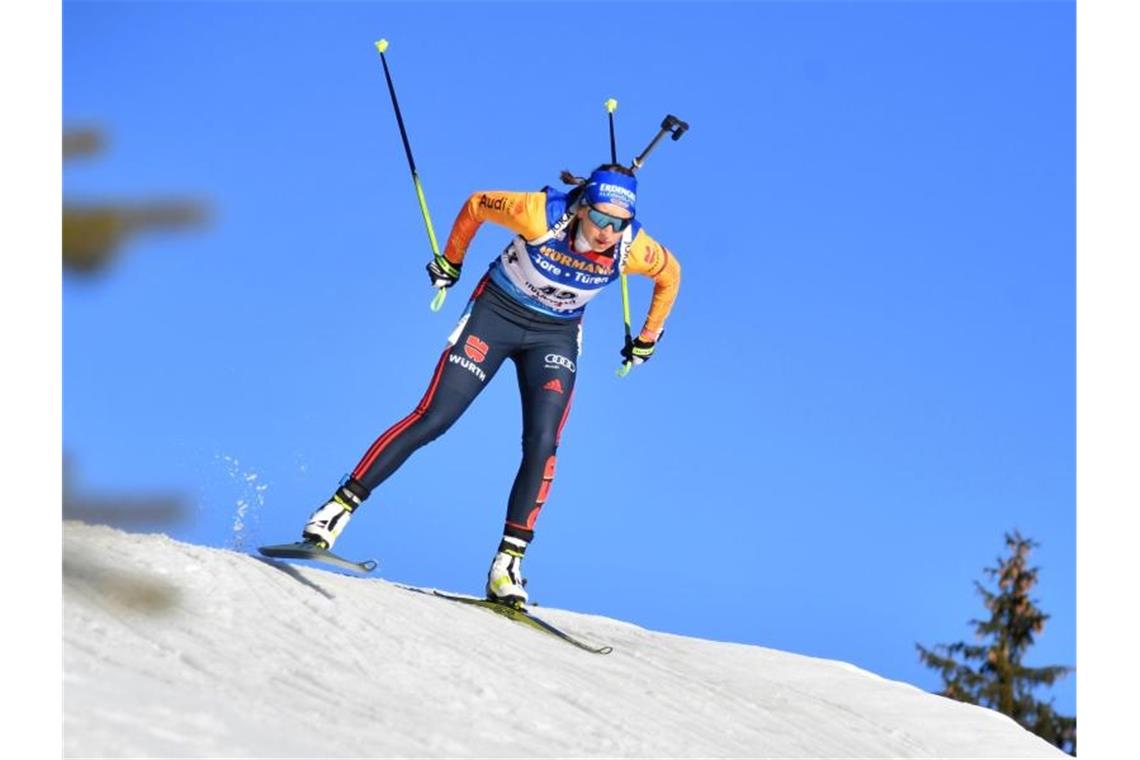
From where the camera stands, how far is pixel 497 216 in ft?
29.5

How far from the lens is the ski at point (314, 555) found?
7.85m

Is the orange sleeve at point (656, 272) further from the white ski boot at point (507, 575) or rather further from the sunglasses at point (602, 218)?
the white ski boot at point (507, 575)

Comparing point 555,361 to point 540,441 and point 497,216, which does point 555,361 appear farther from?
point 497,216

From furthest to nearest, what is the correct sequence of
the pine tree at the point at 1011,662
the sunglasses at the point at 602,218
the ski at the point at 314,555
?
the pine tree at the point at 1011,662, the sunglasses at the point at 602,218, the ski at the point at 314,555

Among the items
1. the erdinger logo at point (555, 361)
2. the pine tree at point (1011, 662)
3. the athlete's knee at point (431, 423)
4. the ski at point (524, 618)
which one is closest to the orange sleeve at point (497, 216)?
the erdinger logo at point (555, 361)

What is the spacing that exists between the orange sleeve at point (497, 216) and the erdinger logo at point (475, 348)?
544 mm

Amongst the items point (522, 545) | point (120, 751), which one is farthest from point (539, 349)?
point (120, 751)

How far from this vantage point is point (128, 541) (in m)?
6.77

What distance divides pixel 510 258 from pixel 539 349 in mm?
583

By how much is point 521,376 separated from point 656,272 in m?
1.15
